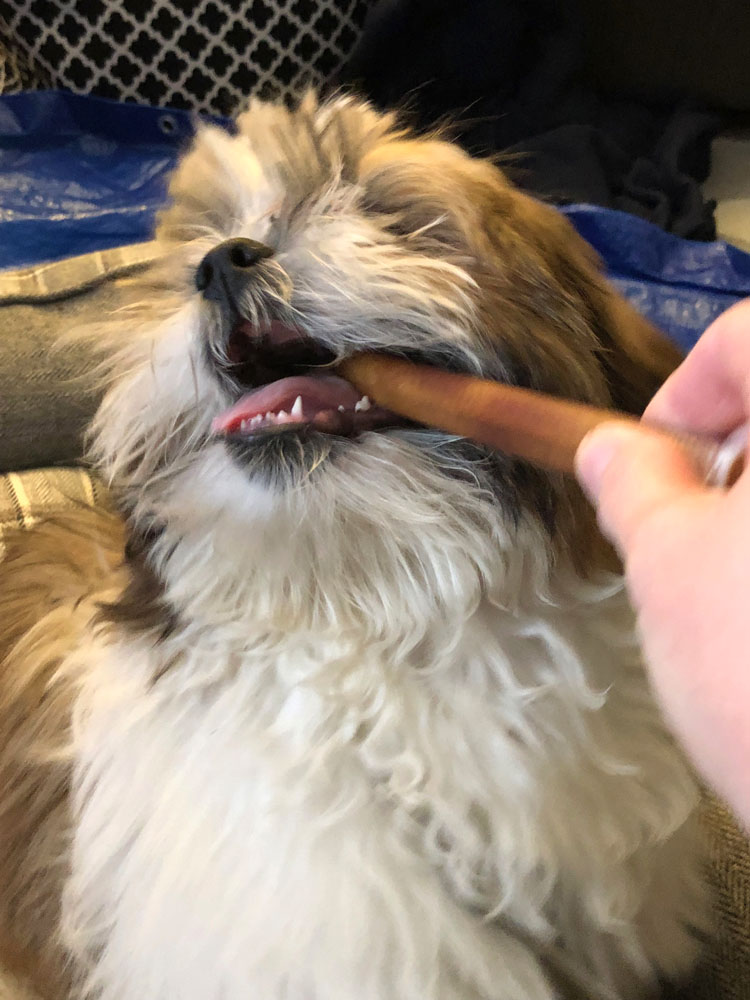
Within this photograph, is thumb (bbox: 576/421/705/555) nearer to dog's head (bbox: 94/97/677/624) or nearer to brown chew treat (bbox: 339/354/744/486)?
brown chew treat (bbox: 339/354/744/486)

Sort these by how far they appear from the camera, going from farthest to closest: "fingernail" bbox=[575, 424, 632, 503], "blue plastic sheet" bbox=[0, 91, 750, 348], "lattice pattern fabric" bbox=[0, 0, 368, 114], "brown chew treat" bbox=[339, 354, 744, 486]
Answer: "lattice pattern fabric" bbox=[0, 0, 368, 114] < "blue plastic sheet" bbox=[0, 91, 750, 348] < "brown chew treat" bbox=[339, 354, 744, 486] < "fingernail" bbox=[575, 424, 632, 503]

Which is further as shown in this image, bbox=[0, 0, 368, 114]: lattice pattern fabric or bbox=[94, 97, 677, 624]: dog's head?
bbox=[0, 0, 368, 114]: lattice pattern fabric

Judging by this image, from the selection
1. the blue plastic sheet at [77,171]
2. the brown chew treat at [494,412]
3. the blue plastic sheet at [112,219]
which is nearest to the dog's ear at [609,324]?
the brown chew treat at [494,412]

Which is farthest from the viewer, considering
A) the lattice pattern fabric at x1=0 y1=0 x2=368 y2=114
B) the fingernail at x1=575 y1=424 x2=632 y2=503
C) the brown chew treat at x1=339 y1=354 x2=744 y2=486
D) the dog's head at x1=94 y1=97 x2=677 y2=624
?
the lattice pattern fabric at x1=0 y1=0 x2=368 y2=114

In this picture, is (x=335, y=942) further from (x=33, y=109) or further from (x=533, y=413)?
(x=33, y=109)

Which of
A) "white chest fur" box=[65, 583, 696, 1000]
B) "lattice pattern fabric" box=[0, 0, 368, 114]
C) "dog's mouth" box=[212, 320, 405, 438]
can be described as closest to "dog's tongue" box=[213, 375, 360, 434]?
"dog's mouth" box=[212, 320, 405, 438]

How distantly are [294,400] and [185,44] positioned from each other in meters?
2.90

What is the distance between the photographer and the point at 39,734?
1.20 metres

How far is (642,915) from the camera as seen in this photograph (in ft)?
3.51

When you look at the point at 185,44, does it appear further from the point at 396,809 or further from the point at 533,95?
the point at 396,809

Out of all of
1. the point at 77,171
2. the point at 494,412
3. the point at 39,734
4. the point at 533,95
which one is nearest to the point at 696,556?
the point at 494,412

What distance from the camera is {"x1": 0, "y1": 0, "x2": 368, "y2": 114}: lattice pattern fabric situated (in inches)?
125

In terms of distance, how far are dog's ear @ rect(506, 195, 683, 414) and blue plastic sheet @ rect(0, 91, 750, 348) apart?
1.43 m

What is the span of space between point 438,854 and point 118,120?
3.03 meters
